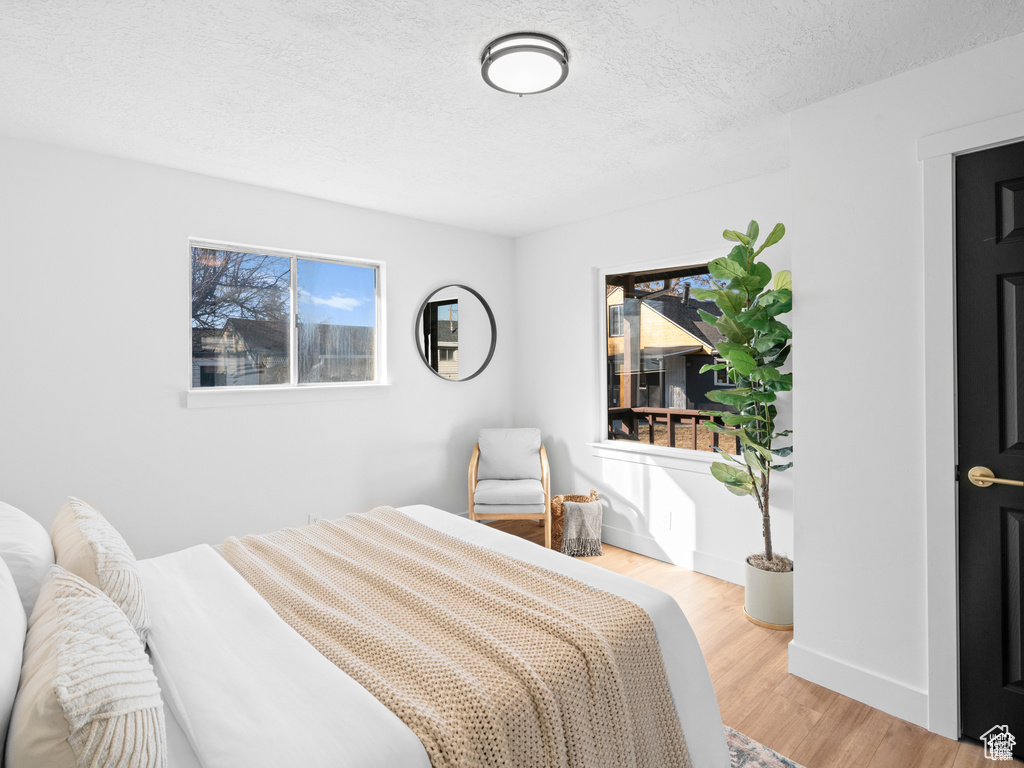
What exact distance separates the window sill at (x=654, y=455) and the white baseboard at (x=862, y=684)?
1292 mm

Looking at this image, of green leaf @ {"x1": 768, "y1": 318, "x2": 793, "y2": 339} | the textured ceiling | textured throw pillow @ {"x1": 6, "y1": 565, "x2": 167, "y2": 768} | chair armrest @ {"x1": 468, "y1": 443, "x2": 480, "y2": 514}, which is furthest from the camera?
chair armrest @ {"x1": 468, "y1": 443, "x2": 480, "y2": 514}

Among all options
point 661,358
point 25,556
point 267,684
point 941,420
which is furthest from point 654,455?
point 25,556

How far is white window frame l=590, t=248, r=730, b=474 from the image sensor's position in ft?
12.0

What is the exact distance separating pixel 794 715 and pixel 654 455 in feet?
6.24

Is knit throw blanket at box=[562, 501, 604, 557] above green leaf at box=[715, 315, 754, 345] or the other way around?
the other way around

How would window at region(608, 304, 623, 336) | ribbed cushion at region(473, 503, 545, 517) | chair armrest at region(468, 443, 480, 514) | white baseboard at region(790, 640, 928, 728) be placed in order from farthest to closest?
window at region(608, 304, 623, 336), chair armrest at region(468, 443, 480, 514), ribbed cushion at region(473, 503, 545, 517), white baseboard at region(790, 640, 928, 728)

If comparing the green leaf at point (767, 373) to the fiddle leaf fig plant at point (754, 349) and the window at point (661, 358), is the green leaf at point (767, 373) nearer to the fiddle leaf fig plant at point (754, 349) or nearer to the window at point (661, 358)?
the fiddle leaf fig plant at point (754, 349)

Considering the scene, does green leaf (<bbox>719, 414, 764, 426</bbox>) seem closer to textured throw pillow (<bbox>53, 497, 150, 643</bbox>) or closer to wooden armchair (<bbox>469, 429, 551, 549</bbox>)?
wooden armchair (<bbox>469, 429, 551, 549</bbox>)

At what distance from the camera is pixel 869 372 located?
2.21 meters

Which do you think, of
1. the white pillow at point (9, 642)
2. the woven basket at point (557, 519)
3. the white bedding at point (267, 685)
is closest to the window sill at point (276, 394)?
the white bedding at point (267, 685)

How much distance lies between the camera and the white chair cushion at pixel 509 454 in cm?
437

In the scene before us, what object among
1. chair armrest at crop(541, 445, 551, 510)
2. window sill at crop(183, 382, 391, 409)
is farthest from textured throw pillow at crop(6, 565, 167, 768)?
chair armrest at crop(541, 445, 551, 510)

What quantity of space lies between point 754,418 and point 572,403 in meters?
1.75

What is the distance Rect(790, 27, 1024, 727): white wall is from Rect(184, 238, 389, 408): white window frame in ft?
9.23
